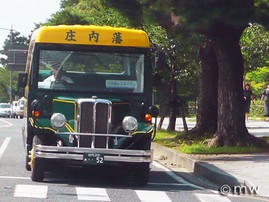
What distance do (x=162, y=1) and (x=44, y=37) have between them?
13.9ft

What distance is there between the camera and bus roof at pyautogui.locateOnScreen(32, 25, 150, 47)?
1423 centimetres

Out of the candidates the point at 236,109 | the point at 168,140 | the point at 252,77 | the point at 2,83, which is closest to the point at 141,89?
the point at 236,109

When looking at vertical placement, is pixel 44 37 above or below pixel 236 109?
above

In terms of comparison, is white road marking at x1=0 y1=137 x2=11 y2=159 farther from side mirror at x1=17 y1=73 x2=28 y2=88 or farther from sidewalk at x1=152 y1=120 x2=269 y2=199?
side mirror at x1=17 y1=73 x2=28 y2=88

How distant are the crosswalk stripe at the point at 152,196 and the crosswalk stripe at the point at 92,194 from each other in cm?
57

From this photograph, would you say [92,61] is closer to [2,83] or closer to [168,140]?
[168,140]

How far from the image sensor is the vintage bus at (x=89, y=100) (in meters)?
13.5

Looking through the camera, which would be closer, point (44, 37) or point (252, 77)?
point (44, 37)

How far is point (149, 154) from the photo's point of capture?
45.0 ft

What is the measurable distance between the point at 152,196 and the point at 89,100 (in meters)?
2.18

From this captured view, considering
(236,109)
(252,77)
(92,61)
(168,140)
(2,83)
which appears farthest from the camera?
(2,83)

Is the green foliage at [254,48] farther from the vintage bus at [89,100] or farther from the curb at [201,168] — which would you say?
the vintage bus at [89,100]

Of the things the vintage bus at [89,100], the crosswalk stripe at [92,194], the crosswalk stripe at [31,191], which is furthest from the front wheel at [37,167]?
the crosswalk stripe at [92,194]

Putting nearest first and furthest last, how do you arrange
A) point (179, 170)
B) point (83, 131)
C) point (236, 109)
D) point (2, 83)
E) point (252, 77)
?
point (83, 131)
point (179, 170)
point (236, 109)
point (252, 77)
point (2, 83)
